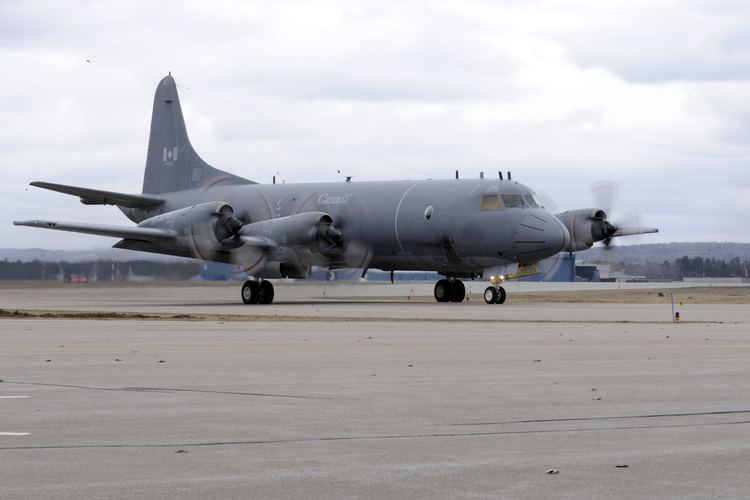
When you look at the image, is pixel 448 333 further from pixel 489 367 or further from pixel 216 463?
pixel 216 463

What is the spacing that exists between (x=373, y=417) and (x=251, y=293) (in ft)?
139

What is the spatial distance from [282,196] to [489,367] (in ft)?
134

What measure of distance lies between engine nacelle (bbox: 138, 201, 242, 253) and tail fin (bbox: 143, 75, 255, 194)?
9066 millimetres

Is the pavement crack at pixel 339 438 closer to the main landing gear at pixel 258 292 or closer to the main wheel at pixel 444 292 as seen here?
the main landing gear at pixel 258 292

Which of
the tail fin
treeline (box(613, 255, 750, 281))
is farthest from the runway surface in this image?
treeline (box(613, 255, 750, 281))

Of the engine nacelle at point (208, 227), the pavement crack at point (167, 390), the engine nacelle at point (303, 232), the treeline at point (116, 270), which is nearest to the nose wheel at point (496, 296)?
the engine nacelle at point (303, 232)

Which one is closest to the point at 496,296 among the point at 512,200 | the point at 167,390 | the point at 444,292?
the point at 512,200

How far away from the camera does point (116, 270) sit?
57812 millimetres

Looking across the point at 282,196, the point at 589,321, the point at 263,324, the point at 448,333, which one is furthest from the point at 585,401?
the point at 282,196

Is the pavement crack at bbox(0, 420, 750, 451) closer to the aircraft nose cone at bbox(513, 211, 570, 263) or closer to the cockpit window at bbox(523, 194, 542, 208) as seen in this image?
the aircraft nose cone at bbox(513, 211, 570, 263)

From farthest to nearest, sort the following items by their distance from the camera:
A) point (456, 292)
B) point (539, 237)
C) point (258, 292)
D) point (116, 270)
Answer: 1. point (116, 270)
2. point (456, 292)
3. point (258, 292)
4. point (539, 237)

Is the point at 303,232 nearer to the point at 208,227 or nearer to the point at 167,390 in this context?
the point at 208,227

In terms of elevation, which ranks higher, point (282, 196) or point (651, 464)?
point (282, 196)

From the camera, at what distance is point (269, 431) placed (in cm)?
1109
